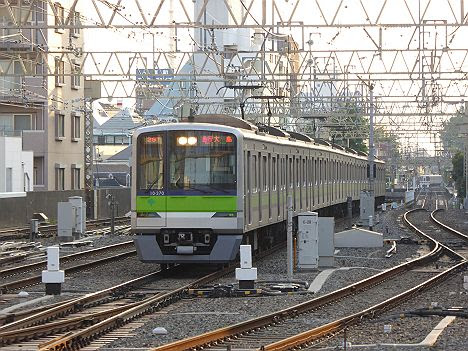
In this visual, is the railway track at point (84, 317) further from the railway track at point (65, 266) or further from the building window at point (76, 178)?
the building window at point (76, 178)

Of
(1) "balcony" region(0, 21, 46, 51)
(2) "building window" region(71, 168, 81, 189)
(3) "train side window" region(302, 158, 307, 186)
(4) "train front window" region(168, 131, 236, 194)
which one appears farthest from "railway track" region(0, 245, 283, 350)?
(2) "building window" region(71, 168, 81, 189)

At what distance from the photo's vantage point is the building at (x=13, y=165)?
1647 inches

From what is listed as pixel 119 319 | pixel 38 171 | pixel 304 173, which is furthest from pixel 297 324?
pixel 38 171

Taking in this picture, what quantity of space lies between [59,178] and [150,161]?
33.3 meters

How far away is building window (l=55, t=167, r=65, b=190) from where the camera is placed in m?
50.7

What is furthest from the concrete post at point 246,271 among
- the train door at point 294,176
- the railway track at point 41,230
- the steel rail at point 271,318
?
the railway track at point 41,230

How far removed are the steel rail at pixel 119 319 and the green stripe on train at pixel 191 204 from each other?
1.09 meters

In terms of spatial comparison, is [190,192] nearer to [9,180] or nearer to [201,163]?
[201,163]

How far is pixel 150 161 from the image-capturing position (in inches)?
726

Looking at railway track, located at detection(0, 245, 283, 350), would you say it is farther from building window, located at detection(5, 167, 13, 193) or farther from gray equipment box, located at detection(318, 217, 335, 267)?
building window, located at detection(5, 167, 13, 193)

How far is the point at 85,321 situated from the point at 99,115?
8162 cm

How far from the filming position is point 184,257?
715 inches

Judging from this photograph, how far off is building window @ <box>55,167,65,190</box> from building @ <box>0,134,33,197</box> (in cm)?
517

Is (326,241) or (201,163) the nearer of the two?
(201,163)
